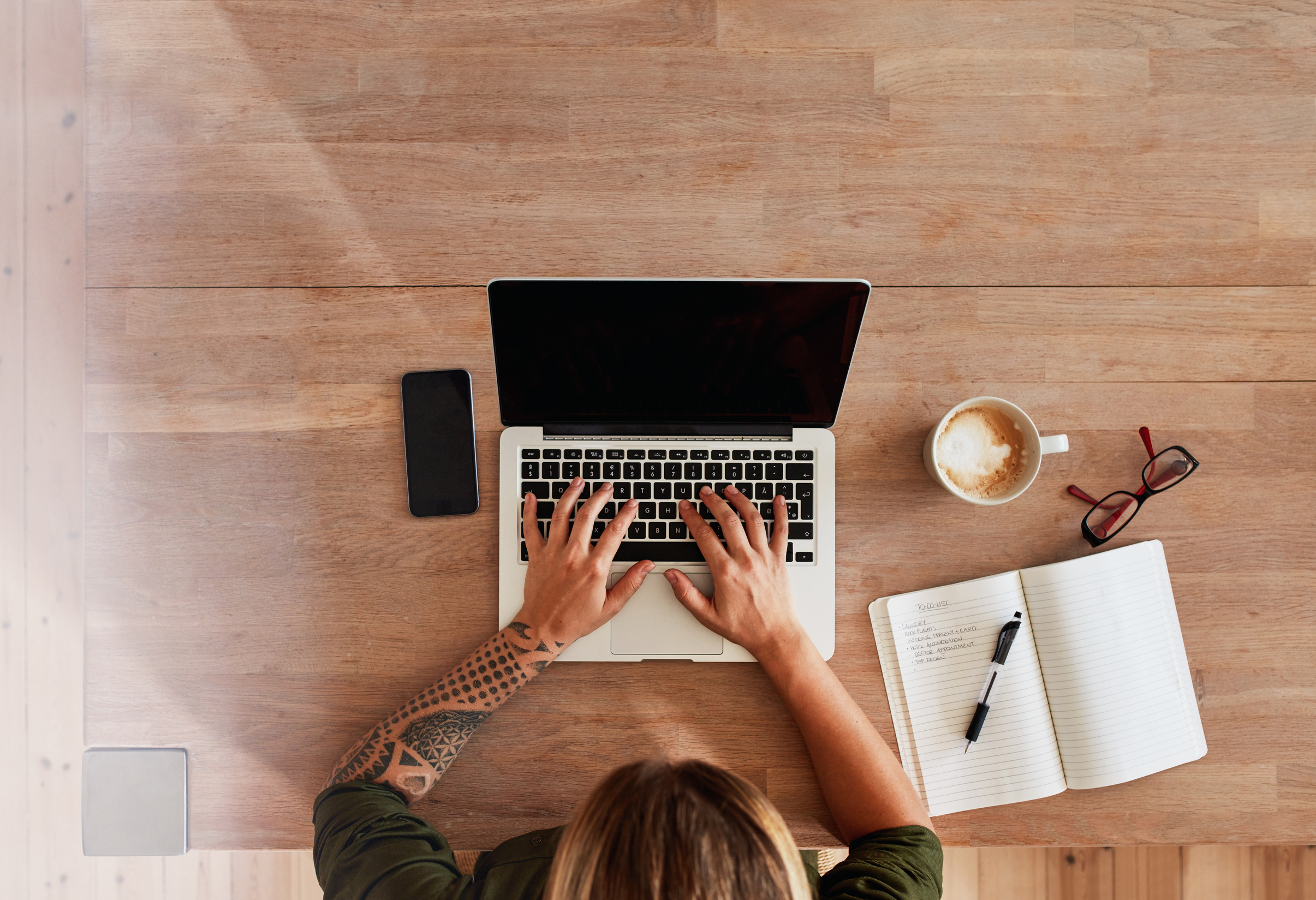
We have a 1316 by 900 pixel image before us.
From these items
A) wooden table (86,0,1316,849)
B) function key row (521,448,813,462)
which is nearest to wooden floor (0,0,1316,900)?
wooden table (86,0,1316,849)

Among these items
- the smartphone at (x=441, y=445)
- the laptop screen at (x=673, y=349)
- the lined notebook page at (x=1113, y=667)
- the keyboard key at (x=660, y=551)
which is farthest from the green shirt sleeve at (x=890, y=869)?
the smartphone at (x=441, y=445)

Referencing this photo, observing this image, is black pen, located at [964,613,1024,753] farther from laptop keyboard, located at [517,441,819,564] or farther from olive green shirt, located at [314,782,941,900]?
laptop keyboard, located at [517,441,819,564]

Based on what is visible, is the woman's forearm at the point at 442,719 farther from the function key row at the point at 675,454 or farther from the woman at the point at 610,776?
the function key row at the point at 675,454

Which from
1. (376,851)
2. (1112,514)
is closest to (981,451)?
(1112,514)

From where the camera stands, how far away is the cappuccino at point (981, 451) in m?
0.88

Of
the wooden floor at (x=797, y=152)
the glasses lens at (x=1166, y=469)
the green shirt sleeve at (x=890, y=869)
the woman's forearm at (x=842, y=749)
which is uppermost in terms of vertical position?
the wooden floor at (x=797, y=152)

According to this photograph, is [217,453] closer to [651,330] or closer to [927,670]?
[651,330]

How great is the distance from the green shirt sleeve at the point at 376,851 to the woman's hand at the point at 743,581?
41 centimetres

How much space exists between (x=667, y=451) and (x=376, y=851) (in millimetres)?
579

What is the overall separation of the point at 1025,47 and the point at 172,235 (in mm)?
1188

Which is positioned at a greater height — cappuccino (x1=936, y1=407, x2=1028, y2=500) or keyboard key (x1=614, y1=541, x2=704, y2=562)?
cappuccino (x1=936, y1=407, x2=1028, y2=500)

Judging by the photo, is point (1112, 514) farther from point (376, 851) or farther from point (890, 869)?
point (376, 851)

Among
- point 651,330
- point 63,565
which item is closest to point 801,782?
point 651,330

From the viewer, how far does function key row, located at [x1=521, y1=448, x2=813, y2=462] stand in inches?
35.6
